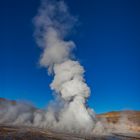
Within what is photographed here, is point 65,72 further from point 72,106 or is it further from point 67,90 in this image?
point 72,106

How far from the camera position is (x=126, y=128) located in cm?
8094

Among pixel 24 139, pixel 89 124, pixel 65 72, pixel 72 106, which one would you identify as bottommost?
pixel 24 139

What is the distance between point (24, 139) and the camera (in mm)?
29062

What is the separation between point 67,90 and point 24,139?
34152 millimetres

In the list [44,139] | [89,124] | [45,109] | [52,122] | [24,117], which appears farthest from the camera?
[45,109]

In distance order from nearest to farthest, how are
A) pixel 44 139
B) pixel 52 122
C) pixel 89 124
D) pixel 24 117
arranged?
pixel 44 139, pixel 89 124, pixel 52 122, pixel 24 117

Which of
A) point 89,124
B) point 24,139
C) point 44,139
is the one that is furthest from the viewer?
point 89,124

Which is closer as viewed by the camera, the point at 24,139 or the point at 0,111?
the point at 24,139

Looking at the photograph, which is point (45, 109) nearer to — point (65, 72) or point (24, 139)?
point (65, 72)

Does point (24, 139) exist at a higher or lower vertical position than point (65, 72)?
lower

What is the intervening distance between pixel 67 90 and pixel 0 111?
2689cm

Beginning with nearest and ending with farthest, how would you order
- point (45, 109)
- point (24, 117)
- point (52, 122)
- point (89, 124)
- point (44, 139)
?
1. point (44, 139)
2. point (89, 124)
3. point (52, 122)
4. point (24, 117)
5. point (45, 109)

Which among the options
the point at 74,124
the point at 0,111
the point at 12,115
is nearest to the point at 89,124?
the point at 74,124

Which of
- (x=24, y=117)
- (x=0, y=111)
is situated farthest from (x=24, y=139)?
(x=0, y=111)
